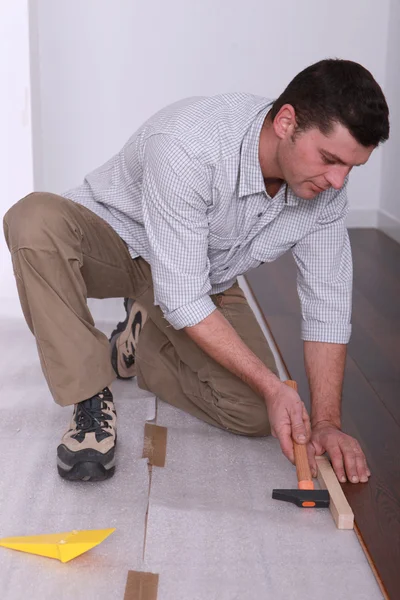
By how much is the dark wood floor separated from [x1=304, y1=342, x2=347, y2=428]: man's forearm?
0.16 m

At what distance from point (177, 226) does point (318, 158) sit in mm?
329

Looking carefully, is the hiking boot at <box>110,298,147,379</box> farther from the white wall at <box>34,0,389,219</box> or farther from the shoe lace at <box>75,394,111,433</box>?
the white wall at <box>34,0,389,219</box>

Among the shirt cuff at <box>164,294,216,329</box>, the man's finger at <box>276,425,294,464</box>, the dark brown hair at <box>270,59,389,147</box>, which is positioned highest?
the dark brown hair at <box>270,59,389,147</box>

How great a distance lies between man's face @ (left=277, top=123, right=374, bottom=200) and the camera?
1635 mm

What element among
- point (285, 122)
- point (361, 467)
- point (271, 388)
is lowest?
point (361, 467)

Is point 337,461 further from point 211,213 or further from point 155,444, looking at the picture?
point 211,213

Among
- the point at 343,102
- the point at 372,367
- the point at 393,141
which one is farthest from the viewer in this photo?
the point at 393,141

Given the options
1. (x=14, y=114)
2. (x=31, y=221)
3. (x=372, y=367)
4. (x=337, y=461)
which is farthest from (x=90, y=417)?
(x=14, y=114)

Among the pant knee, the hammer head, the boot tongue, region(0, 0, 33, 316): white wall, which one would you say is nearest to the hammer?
the hammer head

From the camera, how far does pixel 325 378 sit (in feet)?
6.43

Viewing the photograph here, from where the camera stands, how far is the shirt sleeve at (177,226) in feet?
5.74

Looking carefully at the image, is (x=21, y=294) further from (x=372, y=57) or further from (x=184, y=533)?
(x=372, y=57)

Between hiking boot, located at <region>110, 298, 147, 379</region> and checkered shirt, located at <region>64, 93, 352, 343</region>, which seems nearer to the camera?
checkered shirt, located at <region>64, 93, 352, 343</region>

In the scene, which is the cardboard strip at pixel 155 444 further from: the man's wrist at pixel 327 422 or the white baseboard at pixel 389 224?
the white baseboard at pixel 389 224
